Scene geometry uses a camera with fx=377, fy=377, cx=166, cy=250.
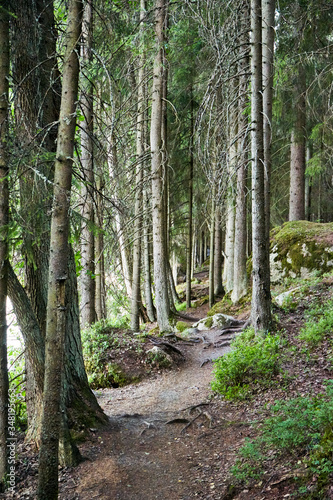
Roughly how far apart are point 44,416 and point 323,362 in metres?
4.35

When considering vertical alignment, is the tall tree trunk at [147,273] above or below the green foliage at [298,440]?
above

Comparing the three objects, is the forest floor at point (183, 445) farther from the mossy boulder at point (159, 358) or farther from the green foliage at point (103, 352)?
the mossy boulder at point (159, 358)

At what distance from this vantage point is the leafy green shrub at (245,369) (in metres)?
6.28

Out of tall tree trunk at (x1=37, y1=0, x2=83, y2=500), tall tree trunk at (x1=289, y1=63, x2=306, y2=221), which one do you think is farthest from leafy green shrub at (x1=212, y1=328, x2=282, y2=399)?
tall tree trunk at (x1=289, y1=63, x2=306, y2=221)

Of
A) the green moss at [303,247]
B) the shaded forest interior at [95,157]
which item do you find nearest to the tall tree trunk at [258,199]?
the shaded forest interior at [95,157]

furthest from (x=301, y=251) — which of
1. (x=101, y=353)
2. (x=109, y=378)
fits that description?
(x=109, y=378)

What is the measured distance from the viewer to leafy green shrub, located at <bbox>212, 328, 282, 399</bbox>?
628 centimetres

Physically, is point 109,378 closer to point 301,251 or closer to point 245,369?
point 245,369

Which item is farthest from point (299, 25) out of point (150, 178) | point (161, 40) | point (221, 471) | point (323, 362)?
point (221, 471)

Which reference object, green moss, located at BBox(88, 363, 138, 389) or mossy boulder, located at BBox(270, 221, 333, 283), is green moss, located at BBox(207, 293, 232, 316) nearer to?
mossy boulder, located at BBox(270, 221, 333, 283)

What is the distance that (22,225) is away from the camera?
13.6 feet

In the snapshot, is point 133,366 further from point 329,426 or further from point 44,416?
point 329,426

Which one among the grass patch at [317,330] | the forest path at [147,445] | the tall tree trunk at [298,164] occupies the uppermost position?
the tall tree trunk at [298,164]

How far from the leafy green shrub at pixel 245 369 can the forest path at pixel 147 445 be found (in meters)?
0.58
